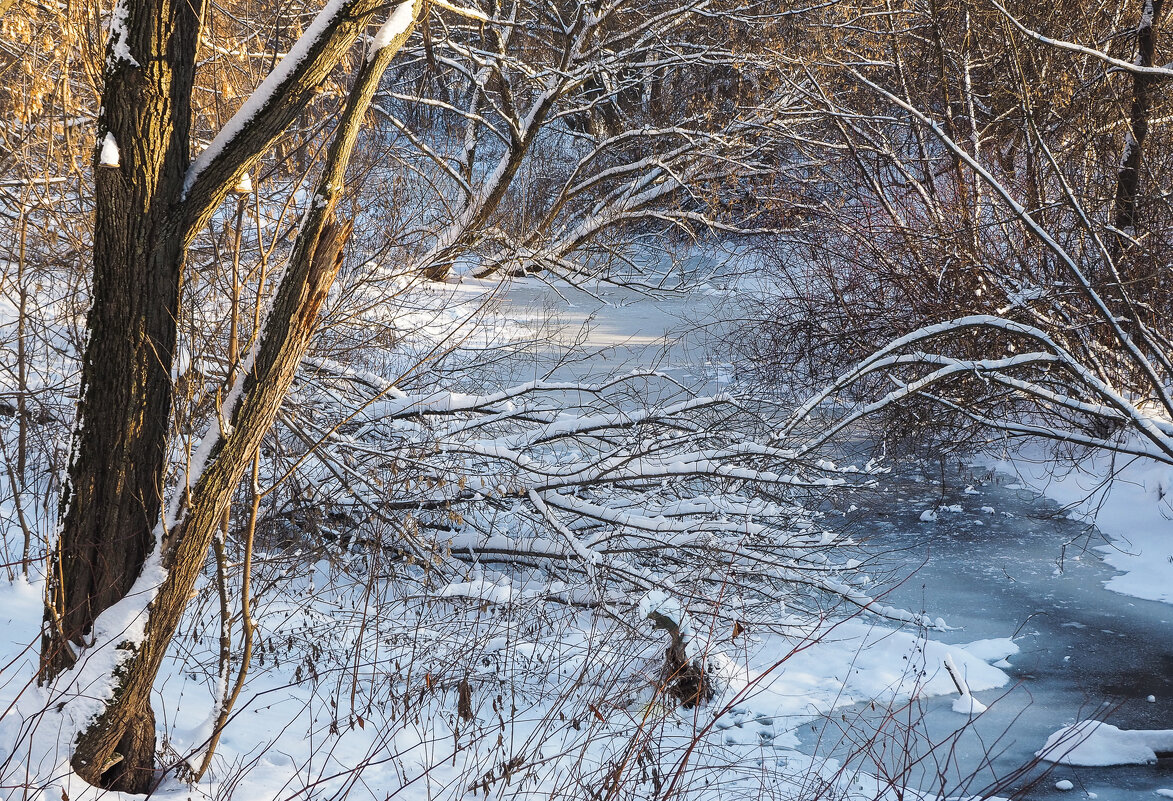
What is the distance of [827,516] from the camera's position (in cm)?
773

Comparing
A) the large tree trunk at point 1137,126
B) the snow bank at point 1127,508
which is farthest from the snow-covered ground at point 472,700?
the large tree trunk at point 1137,126

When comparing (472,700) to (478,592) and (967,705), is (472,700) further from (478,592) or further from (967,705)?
(967,705)

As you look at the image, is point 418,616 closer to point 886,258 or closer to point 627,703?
point 627,703

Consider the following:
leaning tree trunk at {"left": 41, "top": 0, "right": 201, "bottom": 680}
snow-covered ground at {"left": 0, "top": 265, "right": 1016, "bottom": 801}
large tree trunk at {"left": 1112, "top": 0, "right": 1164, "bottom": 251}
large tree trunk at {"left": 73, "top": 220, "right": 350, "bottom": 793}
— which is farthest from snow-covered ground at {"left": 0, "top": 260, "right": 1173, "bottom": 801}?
large tree trunk at {"left": 1112, "top": 0, "right": 1164, "bottom": 251}

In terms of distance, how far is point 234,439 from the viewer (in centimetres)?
274

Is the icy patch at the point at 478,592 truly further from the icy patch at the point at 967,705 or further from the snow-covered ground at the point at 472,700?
the icy patch at the point at 967,705

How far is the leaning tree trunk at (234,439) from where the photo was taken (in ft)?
8.85

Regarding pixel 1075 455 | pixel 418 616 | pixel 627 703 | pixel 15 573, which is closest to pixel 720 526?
pixel 627 703

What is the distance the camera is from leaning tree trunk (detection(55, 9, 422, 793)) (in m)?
2.70

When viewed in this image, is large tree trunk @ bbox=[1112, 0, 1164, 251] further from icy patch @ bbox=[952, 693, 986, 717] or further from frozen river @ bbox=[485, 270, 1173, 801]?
icy patch @ bbox=[952, 693, 986, 717]

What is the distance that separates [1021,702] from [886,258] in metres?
5.53

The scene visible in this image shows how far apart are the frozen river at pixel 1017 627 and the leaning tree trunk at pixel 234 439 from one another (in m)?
2.25

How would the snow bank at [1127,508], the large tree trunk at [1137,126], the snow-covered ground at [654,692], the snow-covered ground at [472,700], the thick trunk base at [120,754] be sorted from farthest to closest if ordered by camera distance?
the large tree trunk at [1137,126], the snow bank at [1127,508], the snow-covered ground at [654,692], the snow-covered ground at [472,700], the thick trunk base at [120,754]

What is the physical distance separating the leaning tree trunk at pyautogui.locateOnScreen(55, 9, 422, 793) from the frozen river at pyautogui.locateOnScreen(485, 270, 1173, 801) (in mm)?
2247
